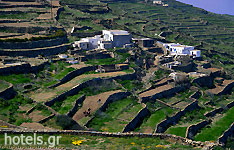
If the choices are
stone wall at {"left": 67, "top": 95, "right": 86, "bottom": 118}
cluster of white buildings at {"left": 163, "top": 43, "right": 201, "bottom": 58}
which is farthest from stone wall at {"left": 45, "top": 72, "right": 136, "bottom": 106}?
cluster of white buildings at {"left": 163, "top": 43, "right": 201, "bottom": 58}

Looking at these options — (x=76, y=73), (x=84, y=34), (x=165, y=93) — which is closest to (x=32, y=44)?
(x=76, y=73)

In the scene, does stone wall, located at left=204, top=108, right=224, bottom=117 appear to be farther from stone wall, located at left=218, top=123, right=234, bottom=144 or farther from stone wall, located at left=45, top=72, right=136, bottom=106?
stone wall, located at left=45, top=72, right=136, bottom=106

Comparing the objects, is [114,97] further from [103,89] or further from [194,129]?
[194,129]

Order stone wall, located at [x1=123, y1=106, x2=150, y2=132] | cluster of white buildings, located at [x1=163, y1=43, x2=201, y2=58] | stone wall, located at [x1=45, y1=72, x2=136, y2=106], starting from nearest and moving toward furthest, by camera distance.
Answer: stone wall, located at [x1=123, y1=106, x2=150, y2=132], stone wall, located at [x1=45, y1=72, x2=136, y2=106], cluster of white buildings, located at [x1=163, y1=43, x2=201, y2=58]

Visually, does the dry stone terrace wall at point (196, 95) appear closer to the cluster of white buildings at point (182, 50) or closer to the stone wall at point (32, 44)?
the cluster of white buildings at point (182, 50)

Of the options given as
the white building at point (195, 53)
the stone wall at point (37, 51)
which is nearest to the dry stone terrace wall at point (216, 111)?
the white building at point (195, 53)

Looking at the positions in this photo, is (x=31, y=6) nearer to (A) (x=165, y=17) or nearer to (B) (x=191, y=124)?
(B) (x=191, y=124)
